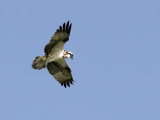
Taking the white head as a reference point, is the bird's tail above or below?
below

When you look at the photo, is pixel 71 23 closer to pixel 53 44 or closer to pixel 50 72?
pixel 53 44

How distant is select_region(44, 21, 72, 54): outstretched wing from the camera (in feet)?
92.8

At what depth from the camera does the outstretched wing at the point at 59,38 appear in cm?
2830

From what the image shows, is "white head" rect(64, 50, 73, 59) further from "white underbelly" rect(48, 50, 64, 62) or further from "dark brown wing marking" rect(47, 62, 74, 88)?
"dark brown wing marking" rect(47, 62, 74, 88)

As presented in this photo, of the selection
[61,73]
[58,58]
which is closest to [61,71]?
[61,73]

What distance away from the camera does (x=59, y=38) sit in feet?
93.4

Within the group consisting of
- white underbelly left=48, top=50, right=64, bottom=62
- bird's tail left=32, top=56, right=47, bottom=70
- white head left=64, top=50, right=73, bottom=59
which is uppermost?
white head left=64, top=50, right=73, bottom=59

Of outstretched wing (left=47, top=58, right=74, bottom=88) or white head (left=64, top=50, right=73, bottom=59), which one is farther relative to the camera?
outstretched wing (left=47, top=58, right=74, bottom=88)

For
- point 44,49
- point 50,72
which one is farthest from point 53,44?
point 50,72

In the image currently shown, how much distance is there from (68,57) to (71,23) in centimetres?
200

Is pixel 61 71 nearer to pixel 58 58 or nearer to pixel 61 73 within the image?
pixel 61 73

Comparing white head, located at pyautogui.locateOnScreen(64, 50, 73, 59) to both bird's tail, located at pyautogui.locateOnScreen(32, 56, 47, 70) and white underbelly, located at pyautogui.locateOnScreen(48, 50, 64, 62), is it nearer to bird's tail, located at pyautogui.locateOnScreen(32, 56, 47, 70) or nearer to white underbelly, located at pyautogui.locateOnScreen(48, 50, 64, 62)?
white underbelly, located at pyautogui.locateOnScreen(48, 50, 64, 62)

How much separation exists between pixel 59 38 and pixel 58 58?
52.9 inches

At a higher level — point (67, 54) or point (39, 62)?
point (67, 54)
